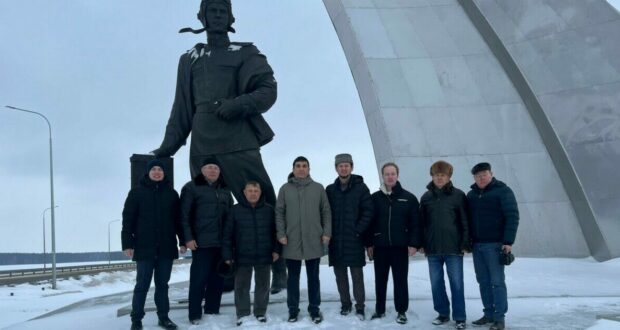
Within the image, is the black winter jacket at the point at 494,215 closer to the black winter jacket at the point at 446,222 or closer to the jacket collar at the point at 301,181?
the black winter jacket at the point at 446,222

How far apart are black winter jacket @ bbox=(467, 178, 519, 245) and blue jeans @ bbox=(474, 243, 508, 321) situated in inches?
3.5

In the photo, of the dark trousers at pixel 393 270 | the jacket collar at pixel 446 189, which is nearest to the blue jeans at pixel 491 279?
the jacket collar at pixel 446 189

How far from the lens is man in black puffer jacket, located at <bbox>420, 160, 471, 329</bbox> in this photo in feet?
15.2

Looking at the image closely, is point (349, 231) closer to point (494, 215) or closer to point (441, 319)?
point (441, 319)

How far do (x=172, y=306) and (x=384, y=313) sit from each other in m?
2.33

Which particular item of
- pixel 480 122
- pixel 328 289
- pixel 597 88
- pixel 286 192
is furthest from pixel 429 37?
pixel 286 192

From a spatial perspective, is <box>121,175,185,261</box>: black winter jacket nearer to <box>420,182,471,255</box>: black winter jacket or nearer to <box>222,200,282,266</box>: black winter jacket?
<box>222,200,282,266</box>: black winter jacket

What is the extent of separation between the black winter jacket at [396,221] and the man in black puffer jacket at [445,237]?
126mm

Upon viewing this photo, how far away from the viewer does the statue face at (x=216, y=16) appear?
5.60 metres

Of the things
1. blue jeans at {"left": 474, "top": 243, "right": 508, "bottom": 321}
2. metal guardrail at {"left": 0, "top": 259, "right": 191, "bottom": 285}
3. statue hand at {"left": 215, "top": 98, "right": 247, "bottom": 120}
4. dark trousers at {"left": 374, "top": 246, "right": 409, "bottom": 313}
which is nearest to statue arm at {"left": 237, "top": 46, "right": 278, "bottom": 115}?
statue hand at {"left": 215, "top": 98, "right": 247, "bottom": 120}

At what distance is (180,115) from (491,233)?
144 inches

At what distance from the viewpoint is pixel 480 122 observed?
11.8 m

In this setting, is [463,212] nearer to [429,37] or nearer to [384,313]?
[384,313]

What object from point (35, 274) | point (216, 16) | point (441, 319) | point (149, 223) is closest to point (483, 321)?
point (441, 319)
